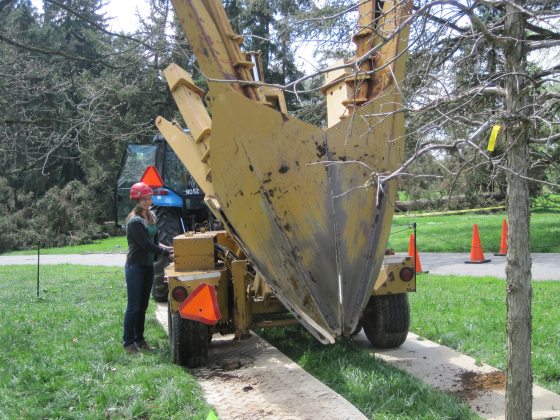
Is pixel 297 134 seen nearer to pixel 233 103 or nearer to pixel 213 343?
pixel 233 103

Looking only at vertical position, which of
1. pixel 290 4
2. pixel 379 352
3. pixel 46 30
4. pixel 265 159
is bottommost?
pixel 379 352

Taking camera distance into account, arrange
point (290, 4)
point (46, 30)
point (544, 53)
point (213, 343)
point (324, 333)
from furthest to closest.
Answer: point (46, 30) < point (290, 4) < point (213, 343) < point (324, 333) < point (544, 53)

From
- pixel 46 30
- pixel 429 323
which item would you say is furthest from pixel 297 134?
pixel 46 30

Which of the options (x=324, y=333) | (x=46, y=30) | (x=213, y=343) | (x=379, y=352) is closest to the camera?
(x=324, y=333)

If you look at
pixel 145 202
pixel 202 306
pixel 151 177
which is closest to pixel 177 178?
pixel 151 177

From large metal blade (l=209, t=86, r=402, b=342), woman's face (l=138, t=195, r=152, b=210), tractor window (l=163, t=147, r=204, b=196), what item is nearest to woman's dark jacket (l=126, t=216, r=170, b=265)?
woman's face (l=138, t=195, r=152, b=210)

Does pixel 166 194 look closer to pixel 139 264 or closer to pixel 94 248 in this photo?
pixel 139 264

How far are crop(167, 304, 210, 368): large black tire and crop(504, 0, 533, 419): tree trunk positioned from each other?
3.08 m

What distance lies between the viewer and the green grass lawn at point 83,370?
4.52m

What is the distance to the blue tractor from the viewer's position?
9555mm

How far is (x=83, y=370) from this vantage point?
5.47 meters

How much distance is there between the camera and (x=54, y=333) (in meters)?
7.33

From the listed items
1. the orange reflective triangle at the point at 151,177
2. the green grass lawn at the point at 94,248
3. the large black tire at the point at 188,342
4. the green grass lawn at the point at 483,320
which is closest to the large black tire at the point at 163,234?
the orange reflective triangle at the point at 151,177

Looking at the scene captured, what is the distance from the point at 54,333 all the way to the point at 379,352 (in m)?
3.88
